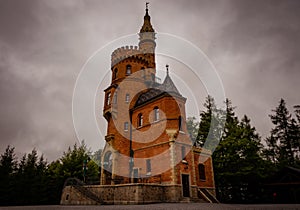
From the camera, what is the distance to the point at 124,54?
3081 cm

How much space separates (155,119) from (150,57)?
13.7 meters

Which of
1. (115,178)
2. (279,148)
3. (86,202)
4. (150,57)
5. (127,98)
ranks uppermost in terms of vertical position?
(150,57)

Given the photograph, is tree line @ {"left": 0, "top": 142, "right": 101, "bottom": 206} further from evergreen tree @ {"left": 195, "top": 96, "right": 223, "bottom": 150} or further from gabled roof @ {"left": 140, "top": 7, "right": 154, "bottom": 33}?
gabled roof @ {"left": 140, "top": 7, "right": 154, "bottom": 33}

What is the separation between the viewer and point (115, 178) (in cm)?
2358

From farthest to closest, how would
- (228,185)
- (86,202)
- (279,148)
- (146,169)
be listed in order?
1. (279,148)
2. (228,185)
3. (146,169)
4. (86,202)

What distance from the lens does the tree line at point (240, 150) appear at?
25359 millimetres

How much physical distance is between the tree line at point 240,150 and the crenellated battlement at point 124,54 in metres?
12.9

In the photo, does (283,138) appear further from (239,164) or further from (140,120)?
(140,120)

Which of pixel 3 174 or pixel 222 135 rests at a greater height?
pixel 222 135

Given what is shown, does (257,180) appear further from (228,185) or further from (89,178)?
(89,178)

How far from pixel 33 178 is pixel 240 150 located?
28548 millimetres

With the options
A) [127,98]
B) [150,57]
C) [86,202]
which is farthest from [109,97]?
[86,202]

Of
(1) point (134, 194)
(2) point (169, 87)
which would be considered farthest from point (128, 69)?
(1) point (134, 194)

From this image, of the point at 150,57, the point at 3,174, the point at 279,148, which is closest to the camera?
the point at 3,174
